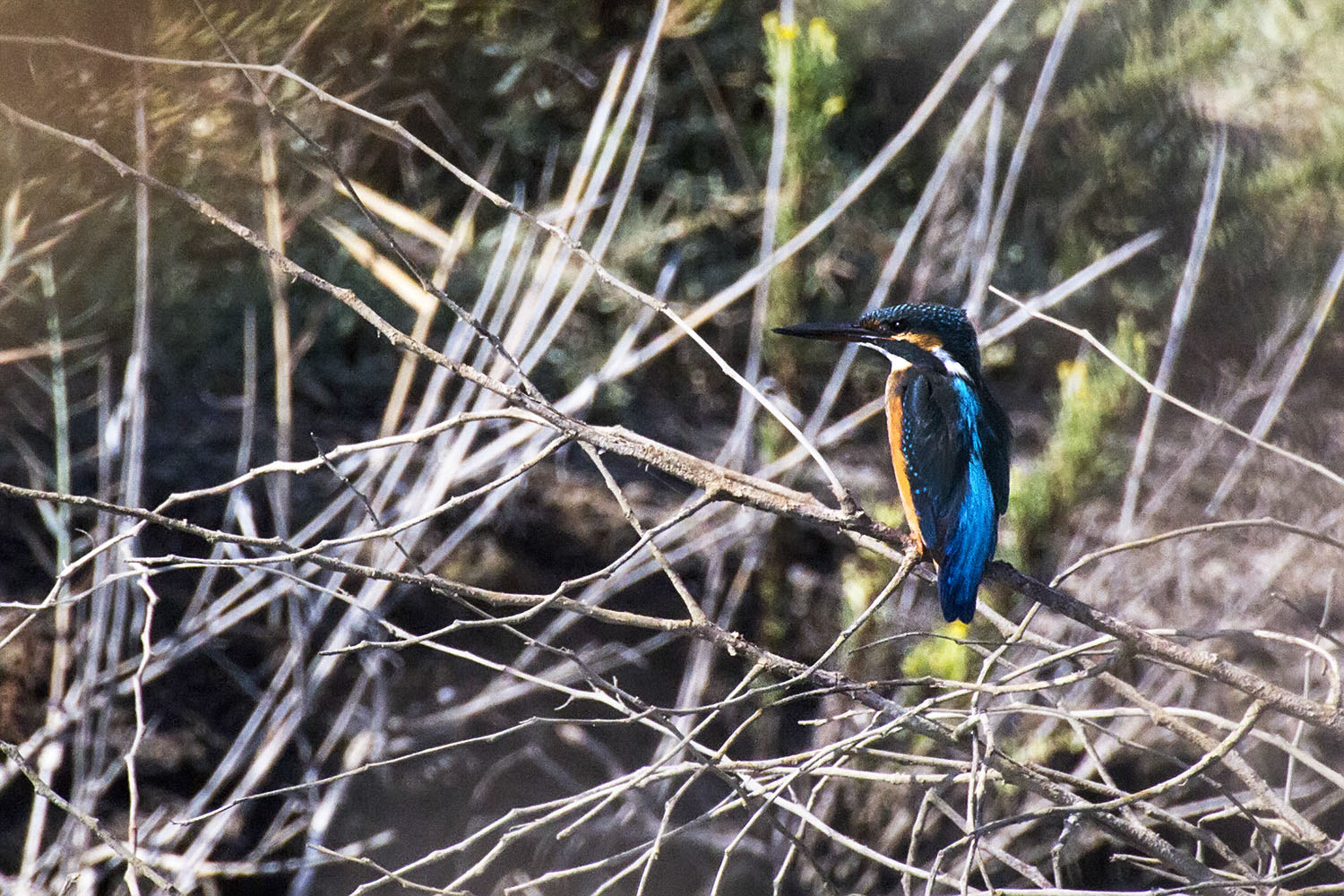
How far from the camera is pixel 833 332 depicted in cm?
238

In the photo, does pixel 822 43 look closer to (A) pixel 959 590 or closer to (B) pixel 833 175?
(B) pixel 833 175

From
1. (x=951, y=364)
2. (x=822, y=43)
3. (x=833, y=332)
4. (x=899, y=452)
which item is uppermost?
(x=822, y=43)

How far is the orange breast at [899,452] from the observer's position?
233 centimetres

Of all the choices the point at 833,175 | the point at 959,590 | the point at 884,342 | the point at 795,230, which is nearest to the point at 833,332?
the point at 884,342

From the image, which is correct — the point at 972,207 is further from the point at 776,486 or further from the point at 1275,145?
the point at 776,486

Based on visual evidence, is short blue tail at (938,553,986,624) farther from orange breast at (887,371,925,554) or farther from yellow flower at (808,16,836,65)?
yellow flower at (808,16,836,65)

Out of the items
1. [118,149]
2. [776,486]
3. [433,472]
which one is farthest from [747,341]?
[776,486]

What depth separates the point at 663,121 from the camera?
391 cm

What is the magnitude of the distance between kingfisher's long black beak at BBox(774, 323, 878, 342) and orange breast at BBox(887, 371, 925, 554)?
0.12 meters

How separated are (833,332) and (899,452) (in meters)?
0.27

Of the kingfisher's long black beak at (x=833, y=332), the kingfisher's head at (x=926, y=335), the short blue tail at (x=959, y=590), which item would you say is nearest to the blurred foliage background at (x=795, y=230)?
the kingfisher's head at (x=926, y=335)

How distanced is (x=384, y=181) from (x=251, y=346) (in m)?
1.00

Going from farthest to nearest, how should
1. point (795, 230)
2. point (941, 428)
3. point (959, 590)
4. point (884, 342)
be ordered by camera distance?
point (795, 230) → point (884, 342) → point (941, 428) → point (959, 590)

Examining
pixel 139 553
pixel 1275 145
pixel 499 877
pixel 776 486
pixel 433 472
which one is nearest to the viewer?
pixel 776 486
